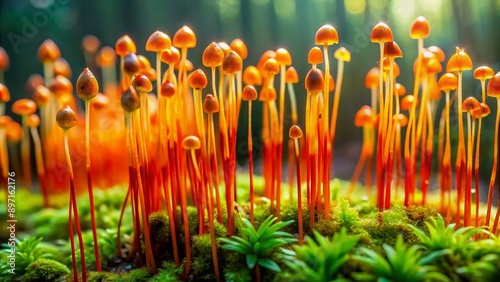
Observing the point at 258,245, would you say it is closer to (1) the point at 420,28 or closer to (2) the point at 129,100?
(2) the point at 129,100

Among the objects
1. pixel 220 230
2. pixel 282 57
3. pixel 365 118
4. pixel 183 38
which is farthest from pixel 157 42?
pixel 365 118

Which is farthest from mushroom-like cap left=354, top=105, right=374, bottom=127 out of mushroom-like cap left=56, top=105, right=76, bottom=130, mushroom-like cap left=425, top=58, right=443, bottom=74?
mushroom-like cap left=56, top=105, right=76, bottom=130

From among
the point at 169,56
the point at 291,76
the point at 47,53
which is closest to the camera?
the point at 169,56

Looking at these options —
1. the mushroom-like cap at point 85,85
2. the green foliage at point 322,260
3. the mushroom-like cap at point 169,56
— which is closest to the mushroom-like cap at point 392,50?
the green foliage at point 322,260

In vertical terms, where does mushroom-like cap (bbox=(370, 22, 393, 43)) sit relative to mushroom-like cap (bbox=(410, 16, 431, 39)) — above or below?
below

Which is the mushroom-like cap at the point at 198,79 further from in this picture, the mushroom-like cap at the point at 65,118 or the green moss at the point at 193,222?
the green moss at the point at 193,222

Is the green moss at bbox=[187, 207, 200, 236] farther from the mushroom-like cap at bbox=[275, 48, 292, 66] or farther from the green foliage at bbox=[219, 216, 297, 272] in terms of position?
the mushroom-like cap at bbox=[275, 48, 292, 66]
